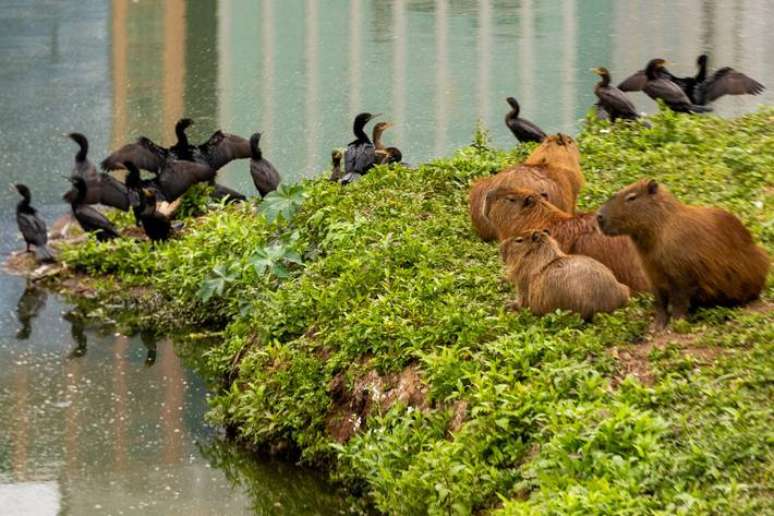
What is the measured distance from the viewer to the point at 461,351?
6074 mm

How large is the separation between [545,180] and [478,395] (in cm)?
209

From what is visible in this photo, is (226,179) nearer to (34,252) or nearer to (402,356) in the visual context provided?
(34,252)

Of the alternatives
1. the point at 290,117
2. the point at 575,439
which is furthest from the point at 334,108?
the point at 575,439

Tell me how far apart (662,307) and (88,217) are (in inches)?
184

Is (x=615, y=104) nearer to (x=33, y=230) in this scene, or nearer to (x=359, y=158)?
(x=359, y=158)

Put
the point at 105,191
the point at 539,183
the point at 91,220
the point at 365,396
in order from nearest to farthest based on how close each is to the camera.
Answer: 1. the point at 365,396
2. the point at 539,183
3. the point at 91,220
4. the point at 105,191

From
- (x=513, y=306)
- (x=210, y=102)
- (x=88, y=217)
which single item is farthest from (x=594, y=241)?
(x=210, y=102)

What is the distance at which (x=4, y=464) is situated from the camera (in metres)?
6.58

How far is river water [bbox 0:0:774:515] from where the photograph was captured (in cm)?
656

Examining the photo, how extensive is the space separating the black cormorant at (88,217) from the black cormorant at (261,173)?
3.36ft

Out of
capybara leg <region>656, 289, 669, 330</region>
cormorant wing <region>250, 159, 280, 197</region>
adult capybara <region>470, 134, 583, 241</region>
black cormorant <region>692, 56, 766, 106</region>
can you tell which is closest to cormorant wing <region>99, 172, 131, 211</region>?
cormorant wing <region>250, 159, 280, 197</region>

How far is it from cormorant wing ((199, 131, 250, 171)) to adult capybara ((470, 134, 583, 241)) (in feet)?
10.3

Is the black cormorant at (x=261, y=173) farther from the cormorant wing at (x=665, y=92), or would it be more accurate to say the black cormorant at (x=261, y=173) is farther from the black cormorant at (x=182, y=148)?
the cormorant wing at (x=665, y=92)

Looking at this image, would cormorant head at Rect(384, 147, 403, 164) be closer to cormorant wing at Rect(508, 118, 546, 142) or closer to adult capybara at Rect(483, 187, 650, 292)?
cormorant wing at Rect(508, 118, 546, 142)
